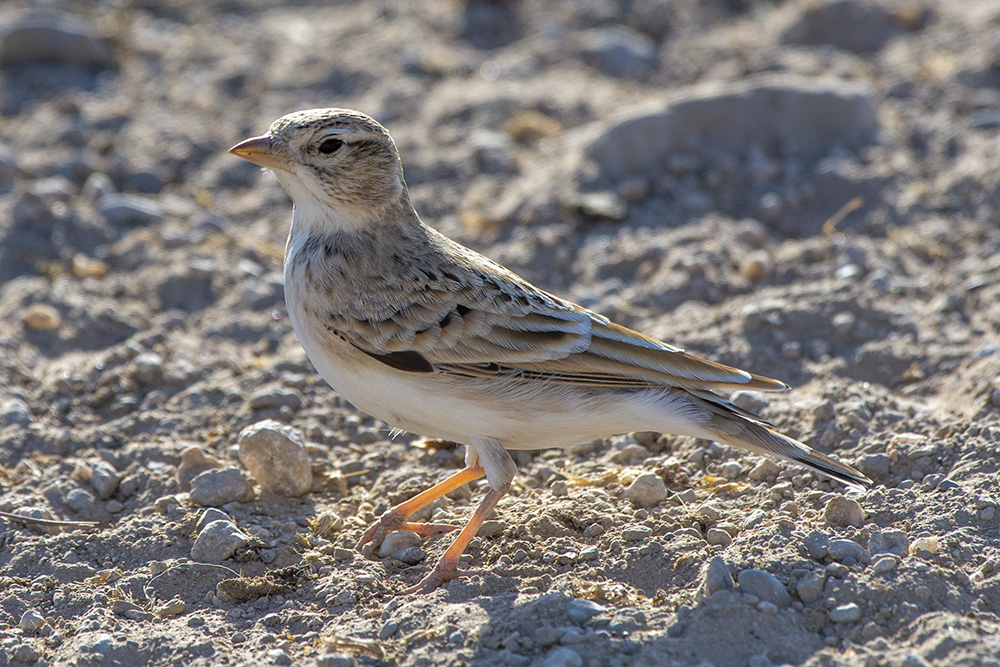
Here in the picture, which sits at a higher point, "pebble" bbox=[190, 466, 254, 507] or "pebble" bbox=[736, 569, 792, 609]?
"pebble" bbox=[736, 569, 792, 609]

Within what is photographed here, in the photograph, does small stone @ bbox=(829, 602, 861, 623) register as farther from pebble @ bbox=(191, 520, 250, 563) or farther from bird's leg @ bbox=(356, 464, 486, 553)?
pebble @ bbox=(191, 520, 250, 563)

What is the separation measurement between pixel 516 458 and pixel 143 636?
2.57m

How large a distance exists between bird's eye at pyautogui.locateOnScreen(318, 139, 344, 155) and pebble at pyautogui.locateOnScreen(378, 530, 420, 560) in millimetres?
2100

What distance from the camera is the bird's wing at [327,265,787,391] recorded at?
18.1 ft

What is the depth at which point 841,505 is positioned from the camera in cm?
533

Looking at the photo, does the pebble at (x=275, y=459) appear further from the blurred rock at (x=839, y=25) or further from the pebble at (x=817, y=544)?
the blurred rock at (x=839, y=25)

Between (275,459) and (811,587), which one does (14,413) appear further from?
(811,587)

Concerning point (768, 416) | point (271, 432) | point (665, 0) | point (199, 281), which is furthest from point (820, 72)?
point (271, 432)

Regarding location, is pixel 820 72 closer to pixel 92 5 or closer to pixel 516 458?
pixel 516 458

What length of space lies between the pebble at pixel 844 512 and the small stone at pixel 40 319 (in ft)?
17.9

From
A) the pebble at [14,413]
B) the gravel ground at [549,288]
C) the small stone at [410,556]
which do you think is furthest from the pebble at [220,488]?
the pebble at [14,413]

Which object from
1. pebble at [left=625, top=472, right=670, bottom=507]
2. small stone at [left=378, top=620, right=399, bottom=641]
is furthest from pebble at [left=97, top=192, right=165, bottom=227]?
small stone at [left=378, top=620, right=399, bottom=641]

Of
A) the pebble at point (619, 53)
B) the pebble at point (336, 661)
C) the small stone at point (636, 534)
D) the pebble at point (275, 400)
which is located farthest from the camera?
the pebble at point (619, 53)

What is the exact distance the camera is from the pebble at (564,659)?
14.4ft
